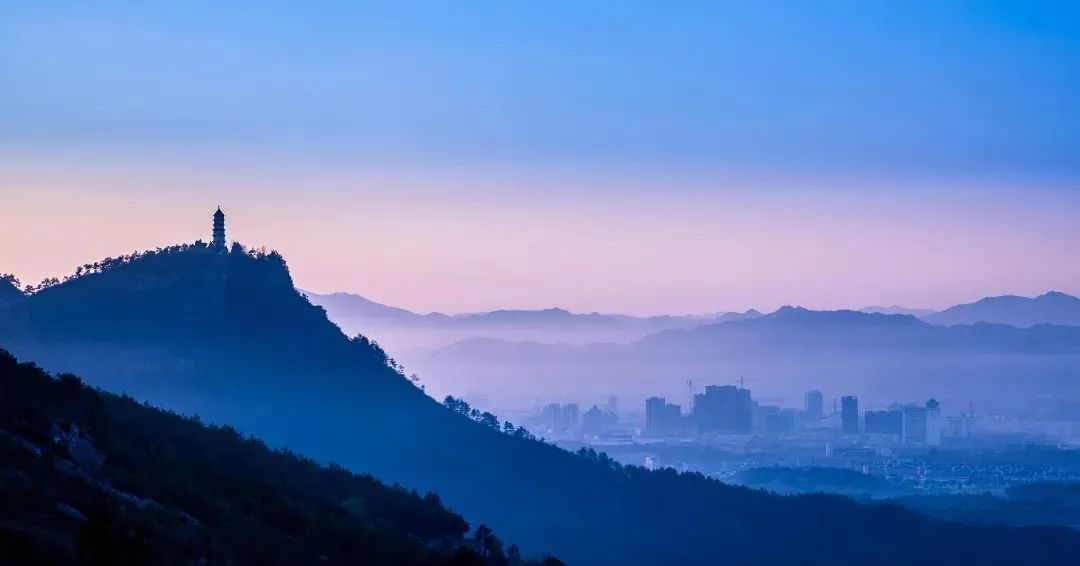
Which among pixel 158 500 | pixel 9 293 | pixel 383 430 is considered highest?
pixel 9 293

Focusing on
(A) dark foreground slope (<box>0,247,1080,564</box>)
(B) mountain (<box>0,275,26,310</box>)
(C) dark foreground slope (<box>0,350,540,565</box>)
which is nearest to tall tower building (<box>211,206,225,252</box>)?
(A) dark foreground slope (<box>0,247,1080,564</box>)

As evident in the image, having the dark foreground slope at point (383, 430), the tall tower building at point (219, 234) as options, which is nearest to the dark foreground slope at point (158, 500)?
the dark foreground slope at point (383, 430)

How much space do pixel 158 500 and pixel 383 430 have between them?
258ft

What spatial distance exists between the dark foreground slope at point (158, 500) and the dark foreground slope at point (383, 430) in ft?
151

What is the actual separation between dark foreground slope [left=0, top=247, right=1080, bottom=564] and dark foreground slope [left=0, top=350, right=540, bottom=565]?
151ft

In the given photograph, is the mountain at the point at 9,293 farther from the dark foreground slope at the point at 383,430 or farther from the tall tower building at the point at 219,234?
the tall tower building at the point at 219,234

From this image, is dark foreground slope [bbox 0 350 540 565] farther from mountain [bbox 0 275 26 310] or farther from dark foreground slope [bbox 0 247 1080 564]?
mountain [bbox 0 275 26 310]

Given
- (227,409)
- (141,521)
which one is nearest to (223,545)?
(141,521)

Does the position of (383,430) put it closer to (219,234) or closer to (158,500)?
(219,234)

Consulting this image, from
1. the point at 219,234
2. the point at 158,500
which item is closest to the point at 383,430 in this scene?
the point at 219,234

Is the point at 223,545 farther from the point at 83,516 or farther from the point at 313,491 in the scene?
the point at 313,491

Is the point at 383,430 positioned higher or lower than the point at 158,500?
higher

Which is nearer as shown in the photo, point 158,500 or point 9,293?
point 158,500

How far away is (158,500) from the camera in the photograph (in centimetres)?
4066
